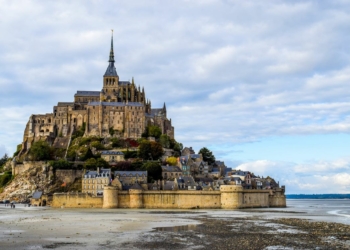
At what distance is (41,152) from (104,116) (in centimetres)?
1541

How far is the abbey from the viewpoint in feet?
318

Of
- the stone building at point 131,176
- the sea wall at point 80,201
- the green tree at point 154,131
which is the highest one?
the green tree at point 154,131

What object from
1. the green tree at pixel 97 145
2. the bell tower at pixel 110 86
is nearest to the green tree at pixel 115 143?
the green tree at pixel 97 145

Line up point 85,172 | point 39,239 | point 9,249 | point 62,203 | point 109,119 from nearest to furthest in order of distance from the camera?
point 9,249 < point 39,239 < point 62,203 < point 85,172 < point 109,119

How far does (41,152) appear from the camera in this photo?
3465 inches

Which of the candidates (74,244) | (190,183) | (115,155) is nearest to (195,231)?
(74,244)

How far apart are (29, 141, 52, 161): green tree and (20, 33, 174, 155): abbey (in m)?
5.74

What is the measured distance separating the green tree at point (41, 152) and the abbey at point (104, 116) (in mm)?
5737

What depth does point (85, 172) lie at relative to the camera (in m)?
76.2

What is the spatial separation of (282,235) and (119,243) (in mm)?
11439

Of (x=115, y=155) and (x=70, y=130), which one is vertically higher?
(x=70, y=130)

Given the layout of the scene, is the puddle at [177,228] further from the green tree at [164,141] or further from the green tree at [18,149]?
the green tree at [18,149]

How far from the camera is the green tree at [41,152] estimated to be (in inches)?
3457

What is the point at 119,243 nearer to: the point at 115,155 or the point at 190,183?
the point at 190,183
